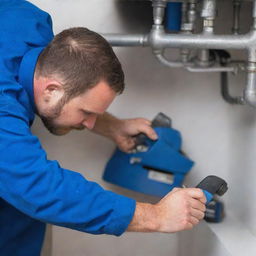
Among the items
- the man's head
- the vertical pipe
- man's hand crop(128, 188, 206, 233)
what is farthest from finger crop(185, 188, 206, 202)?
the vertical pipe

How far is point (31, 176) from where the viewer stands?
79 cm

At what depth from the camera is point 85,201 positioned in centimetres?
82

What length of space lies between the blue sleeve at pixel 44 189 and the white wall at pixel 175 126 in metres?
0.49

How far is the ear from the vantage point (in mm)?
914

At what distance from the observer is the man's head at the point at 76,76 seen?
900 millimetres

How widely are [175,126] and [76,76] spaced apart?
1.80 feet

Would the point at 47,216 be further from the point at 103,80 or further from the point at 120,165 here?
the point at 120,165

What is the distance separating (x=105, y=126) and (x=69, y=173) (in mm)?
418

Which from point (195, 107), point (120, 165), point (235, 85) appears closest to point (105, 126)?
point (120, 165)

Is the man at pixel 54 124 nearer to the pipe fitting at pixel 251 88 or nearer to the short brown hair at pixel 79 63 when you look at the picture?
the short brown hair at pixel 79 63

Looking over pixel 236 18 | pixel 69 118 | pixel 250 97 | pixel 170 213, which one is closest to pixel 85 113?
pixel 69 118

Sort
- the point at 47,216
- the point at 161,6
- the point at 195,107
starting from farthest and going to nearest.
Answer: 1. the point at 195,107
2. the point at 161,6
3. the point at 47,216

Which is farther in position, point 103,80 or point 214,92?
point 214,92

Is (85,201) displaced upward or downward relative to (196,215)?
upward
